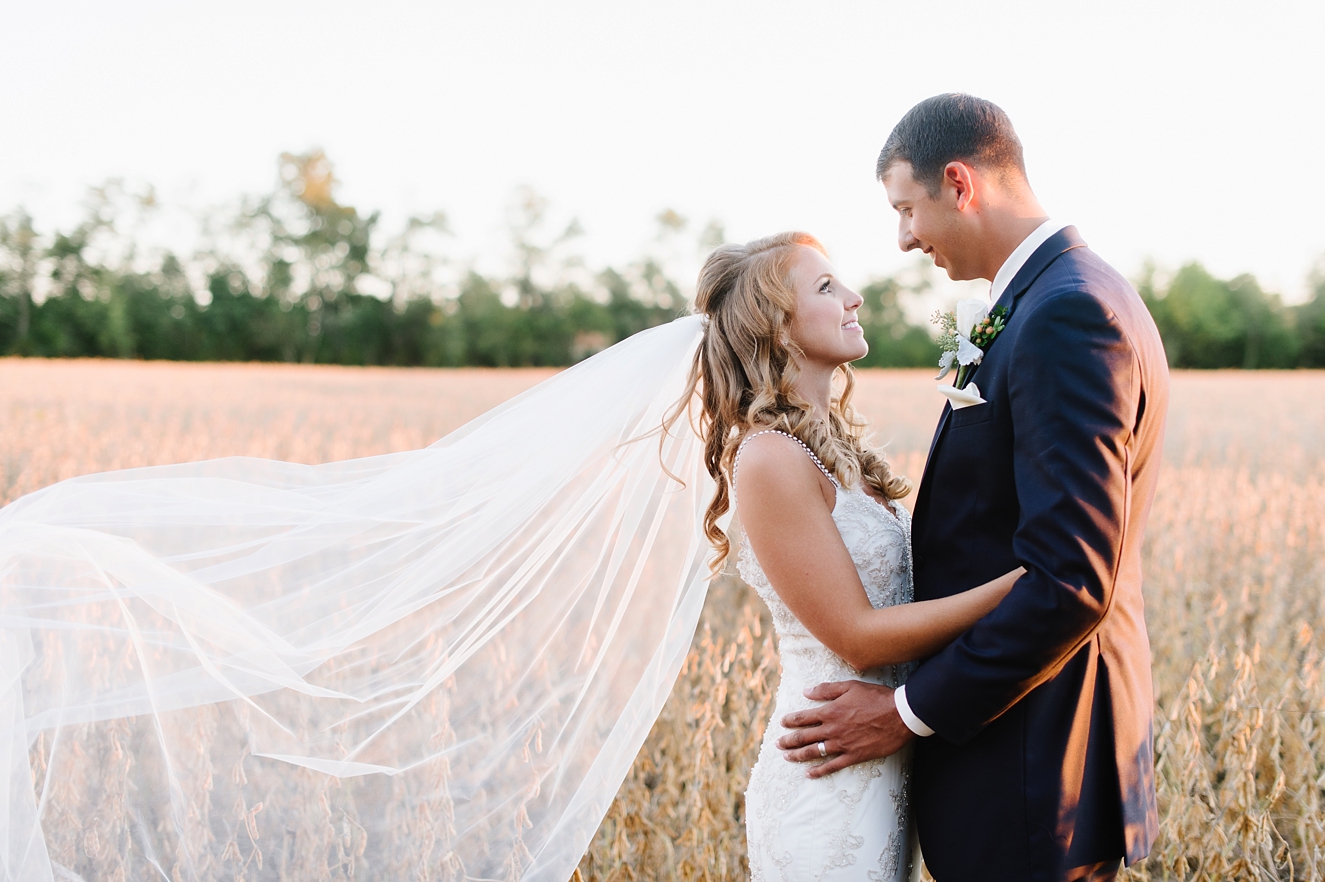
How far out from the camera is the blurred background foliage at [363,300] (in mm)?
45469

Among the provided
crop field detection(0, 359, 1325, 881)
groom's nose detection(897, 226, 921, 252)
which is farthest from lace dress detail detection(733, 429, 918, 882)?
crop field detection(0, 359, 1325, 881)

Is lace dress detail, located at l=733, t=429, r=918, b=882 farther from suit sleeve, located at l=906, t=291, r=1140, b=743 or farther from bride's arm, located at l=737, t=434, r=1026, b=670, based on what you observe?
suit sleeve, located at l=906, t=291, r=1140, b=743

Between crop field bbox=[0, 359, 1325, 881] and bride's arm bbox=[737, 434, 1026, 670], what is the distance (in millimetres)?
1270

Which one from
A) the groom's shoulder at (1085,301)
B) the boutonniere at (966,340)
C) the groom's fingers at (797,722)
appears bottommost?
the groom's fingers at (797,722)

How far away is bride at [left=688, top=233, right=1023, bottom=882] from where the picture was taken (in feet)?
7.47

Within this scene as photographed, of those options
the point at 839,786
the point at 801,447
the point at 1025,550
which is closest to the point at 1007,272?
the point at 801,447

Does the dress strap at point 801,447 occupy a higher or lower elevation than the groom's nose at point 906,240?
lower

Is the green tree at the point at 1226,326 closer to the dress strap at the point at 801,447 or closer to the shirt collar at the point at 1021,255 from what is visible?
the shirt collar at the point at 1021,255

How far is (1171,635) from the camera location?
5508mm

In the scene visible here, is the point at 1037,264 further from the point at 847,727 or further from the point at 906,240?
the point at 847,727

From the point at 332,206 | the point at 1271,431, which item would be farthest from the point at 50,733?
the point at 332,206

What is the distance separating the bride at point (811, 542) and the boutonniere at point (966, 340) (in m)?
0.29

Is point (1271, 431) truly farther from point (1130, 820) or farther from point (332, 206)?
point (332, 206)

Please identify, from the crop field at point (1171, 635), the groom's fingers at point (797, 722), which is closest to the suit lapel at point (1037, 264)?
the groom's fingers at point (797, 722)
